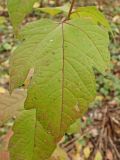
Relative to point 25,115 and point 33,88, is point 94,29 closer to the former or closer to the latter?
point 33,88

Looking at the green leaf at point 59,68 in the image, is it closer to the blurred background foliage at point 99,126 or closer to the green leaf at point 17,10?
the green leaf at point 17,10

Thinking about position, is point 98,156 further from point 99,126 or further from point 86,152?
point 99,126

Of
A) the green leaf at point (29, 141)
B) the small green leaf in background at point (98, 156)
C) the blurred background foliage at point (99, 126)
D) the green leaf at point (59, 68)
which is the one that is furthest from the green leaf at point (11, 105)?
the small green leaf in background at point (98, 156)

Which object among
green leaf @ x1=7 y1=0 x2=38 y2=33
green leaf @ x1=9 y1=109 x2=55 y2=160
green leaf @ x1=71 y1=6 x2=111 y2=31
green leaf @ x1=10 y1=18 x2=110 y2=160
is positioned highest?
green leaf @ x1=7 y1=0 x2=38 y2=33

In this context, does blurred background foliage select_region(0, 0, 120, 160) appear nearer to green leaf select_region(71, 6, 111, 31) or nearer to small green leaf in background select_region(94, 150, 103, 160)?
small green leaf in background select_region(94, 150, 103, 160)

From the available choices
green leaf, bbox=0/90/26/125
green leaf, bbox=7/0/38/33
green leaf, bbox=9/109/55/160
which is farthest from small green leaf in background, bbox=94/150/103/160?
green leaf, bbox=7/0/38/33
